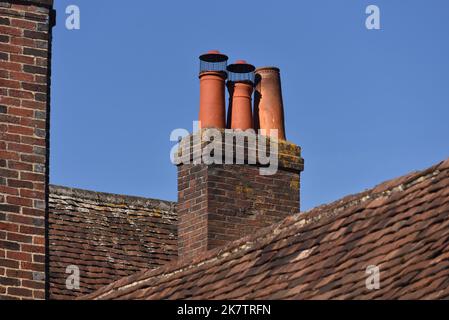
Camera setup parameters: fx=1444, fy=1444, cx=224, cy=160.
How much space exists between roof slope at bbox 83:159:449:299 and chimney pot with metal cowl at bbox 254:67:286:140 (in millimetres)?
3802

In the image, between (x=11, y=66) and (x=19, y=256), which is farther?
(x=11, y=66)

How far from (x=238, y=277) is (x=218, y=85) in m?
5.19

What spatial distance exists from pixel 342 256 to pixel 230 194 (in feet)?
16.8

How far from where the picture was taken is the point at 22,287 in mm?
12086

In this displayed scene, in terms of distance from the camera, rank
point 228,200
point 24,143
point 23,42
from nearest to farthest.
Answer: point 24,143 < point 23,42 < point 228,200

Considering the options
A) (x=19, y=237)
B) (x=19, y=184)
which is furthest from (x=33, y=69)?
(x=19, y=237)

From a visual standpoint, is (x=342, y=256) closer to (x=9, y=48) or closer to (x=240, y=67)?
(x=9, y=48)

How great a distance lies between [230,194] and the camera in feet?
53.4

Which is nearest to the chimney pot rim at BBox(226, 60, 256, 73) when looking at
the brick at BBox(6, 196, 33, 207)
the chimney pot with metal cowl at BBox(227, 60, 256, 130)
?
the chimney pot with metal cowl at BBox(227, 60, 256, 130)

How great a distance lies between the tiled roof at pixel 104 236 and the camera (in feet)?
58.3

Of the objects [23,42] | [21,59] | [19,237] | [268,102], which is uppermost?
[268,102]

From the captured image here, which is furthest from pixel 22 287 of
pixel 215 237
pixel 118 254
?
pixel 118 254

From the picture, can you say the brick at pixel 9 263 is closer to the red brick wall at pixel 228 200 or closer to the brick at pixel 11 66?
the brick at pixel 11 66
